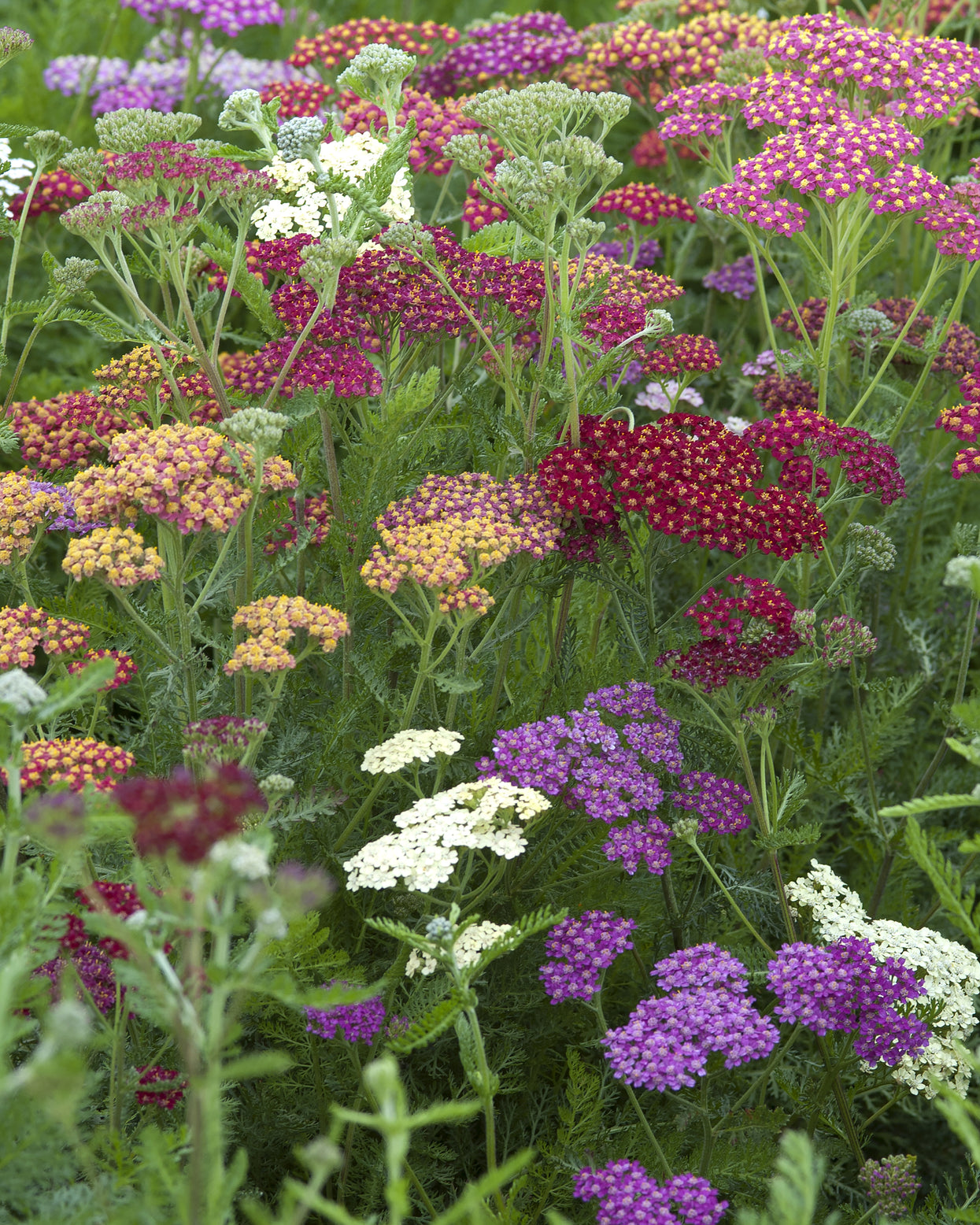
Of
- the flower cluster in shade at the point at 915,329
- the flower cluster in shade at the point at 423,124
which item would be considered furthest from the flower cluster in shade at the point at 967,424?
the flower cluster in shade at the point at 423,124

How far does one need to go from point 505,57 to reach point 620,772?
3.70 m

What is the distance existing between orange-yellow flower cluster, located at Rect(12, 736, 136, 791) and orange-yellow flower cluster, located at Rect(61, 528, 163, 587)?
0.40 m

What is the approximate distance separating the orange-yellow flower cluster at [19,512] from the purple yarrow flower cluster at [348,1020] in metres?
1.47


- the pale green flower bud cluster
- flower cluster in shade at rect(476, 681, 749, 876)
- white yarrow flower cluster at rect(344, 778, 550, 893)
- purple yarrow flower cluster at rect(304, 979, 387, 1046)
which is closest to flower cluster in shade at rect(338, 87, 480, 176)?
the pale green flower bud cluster

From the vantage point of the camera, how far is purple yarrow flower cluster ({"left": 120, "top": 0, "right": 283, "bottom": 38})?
20.2 ft

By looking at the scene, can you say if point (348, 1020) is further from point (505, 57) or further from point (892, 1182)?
point (505, 57)

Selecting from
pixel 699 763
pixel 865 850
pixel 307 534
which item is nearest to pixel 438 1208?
pixel 699 763

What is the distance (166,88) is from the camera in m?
6.72

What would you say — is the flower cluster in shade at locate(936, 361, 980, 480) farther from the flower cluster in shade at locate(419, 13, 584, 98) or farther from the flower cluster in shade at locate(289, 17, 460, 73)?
the flower cluster in shade at locate(289, 17, 460, 73)

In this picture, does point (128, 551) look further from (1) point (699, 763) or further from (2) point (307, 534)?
(1) point (699, 763)

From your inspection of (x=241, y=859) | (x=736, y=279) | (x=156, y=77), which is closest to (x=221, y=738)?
(x=241, y=859)

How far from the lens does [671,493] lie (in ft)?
11.4

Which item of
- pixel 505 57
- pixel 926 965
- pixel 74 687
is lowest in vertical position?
pixel 926 965

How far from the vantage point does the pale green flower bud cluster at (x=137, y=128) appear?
12.0 feet
